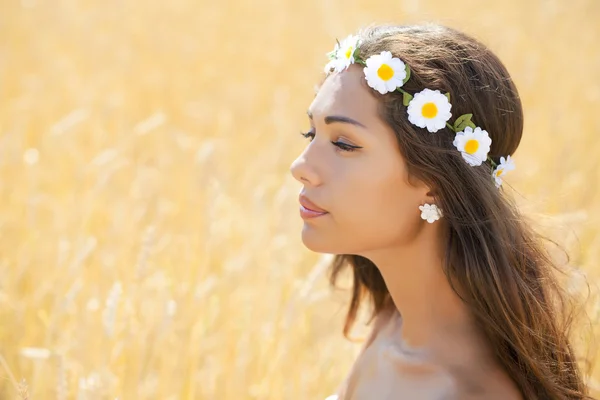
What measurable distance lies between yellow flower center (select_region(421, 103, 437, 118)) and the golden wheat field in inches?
17.1

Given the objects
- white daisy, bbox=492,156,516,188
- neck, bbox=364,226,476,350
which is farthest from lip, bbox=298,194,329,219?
white daisy, bbox=492,156,516,188

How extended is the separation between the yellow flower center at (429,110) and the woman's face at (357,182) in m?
0.09

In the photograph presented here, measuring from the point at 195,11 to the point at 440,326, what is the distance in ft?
19.3

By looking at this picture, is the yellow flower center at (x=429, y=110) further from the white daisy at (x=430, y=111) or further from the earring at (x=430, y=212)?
the earring at (x=430, y=212)

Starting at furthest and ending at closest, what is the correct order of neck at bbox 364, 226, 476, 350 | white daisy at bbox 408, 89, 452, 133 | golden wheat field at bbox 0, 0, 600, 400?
1. golden wheat field at bbox 0, 0, 600, 400
2. neck at bbox 364, 226, 476, 350
3. white daisy at bbox 408, 89, 452, 133

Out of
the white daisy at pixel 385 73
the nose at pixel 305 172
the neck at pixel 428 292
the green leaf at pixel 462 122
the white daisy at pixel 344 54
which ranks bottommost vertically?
the neck at pixel 428 292

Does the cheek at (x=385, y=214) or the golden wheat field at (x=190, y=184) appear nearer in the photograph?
the cheek at (x=385, y=214)

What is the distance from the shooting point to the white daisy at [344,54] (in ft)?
6.32

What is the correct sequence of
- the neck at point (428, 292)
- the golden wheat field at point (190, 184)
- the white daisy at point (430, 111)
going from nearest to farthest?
the white daisy at point (430, 111)
the neck at point (428, 292)
the golden wheat field at point (190, 184)

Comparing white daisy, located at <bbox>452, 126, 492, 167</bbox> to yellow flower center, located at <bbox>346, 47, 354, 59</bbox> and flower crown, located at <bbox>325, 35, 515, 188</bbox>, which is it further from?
yellow flower center, located at <bbox>346, 47, 354, 59</bbox>

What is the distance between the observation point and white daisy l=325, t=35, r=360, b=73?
75.8 inches

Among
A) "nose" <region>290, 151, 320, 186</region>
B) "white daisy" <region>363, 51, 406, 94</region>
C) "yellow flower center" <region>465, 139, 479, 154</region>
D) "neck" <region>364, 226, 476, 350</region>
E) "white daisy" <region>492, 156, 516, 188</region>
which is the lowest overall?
"neck" <region>364, 226, 476, 350</region>

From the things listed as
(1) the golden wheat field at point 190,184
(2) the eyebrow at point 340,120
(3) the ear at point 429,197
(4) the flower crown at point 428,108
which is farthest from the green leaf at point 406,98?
(1) the golden wheat field at point 190,184

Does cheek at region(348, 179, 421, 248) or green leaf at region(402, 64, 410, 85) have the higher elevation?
green leaf at region(402, 64, 410, 85)
